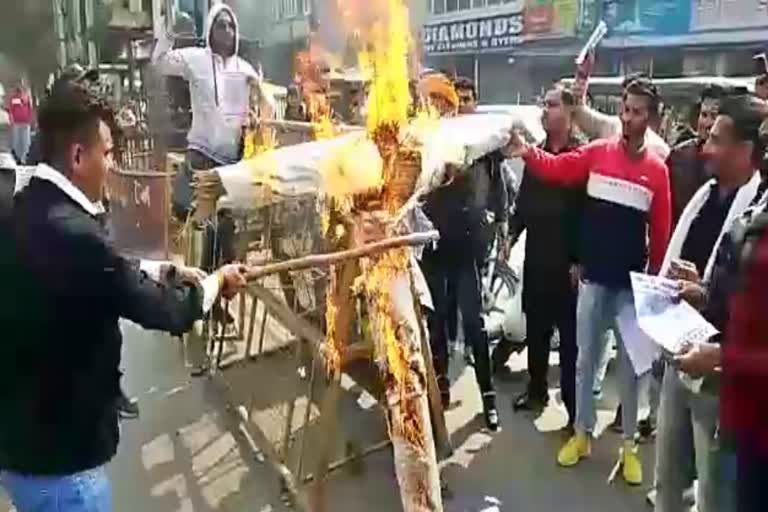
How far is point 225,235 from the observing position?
6.55m

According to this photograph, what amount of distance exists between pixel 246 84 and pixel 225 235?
3.68 ft

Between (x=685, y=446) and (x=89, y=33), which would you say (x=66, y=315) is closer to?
(x=685, y=446)

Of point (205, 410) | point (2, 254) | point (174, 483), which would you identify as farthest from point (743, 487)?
point (205, 410)

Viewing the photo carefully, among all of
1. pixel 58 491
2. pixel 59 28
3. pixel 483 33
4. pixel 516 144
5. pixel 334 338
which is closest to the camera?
pixel 58 491

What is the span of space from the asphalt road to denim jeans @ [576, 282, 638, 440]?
1.40 feet

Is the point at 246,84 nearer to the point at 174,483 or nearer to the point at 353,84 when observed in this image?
the point at 353,84

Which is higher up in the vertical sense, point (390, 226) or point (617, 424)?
point (390, 226)

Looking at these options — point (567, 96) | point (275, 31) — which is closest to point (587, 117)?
point (567, 96)

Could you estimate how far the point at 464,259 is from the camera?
5.54 meters

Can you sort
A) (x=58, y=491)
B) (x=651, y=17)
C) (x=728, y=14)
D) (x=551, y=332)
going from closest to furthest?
(x=58, y=491), (x=551, y=332), (x=728, y=14), (x=651, y=17)

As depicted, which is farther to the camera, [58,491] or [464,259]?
[464,259]

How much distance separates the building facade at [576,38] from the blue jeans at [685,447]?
11.1m

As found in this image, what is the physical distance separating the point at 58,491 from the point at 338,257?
1279 mm

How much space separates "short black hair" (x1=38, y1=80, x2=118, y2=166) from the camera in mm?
2689
